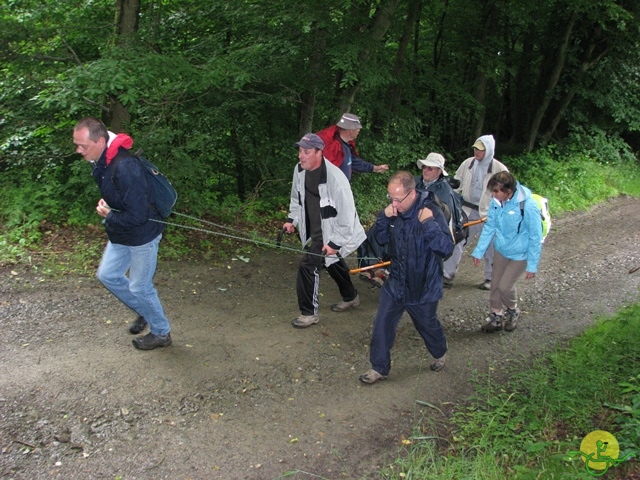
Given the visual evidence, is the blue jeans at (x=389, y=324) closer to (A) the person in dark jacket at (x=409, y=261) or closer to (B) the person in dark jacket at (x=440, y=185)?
(A) the person in dark jacket at (x=409, y=261)

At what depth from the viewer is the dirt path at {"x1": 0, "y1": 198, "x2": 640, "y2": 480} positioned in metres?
3.75

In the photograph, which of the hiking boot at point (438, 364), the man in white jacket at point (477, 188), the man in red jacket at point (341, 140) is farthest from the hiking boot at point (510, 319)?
the man in red jacket at point (341, 140)

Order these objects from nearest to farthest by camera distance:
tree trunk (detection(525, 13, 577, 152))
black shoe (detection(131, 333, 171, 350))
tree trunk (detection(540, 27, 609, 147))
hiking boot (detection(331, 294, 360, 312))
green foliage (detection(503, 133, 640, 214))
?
1. black shoe (detection(131, 333, 171, 350))
2. hiking boot (detection(331, 294, 360, 312))
3. green foliage (detection(503, 133, 640, 214))
4. tree trunk (detection(525, 13, 577, 152))
5. tree trunk (detection(540, 27, 609, 147))

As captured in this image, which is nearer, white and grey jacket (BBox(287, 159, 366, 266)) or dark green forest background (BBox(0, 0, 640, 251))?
white and grey jacket (BBox(287, 159, 366, 266))

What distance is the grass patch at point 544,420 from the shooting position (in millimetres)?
3648

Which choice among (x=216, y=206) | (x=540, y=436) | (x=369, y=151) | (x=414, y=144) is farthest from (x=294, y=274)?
(x=414, y=144)

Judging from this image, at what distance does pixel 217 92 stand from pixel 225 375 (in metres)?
5.32

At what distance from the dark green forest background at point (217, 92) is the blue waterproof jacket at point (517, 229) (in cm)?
297

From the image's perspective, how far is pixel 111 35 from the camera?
7.43 m

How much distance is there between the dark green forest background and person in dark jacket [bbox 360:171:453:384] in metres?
3.43

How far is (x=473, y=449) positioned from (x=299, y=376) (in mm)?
1592

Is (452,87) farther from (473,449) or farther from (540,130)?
(473,449)

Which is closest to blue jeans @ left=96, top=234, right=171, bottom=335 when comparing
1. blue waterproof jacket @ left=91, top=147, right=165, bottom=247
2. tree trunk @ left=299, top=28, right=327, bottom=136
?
blue waterproof jacket @ left=91, top=147, right=165, bottom=247

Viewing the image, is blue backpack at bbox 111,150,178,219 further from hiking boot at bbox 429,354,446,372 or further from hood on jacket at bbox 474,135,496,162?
hood on jacket at bbox 474,135,496,162
